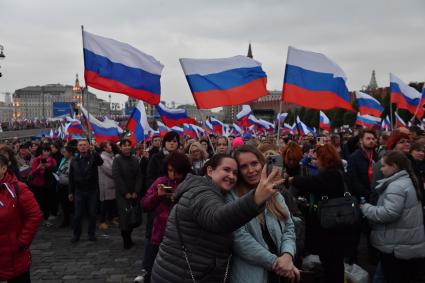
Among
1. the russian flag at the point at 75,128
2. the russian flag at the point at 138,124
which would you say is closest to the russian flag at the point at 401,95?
the russian flag at the point at 138,124

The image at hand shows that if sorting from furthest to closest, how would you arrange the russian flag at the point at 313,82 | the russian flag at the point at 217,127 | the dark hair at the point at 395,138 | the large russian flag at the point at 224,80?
the russian flag at the point at 217,127 < the russian flag at the point at 313,82 < the large russian flag at the point at 224,80 < the dark hair at the point at 395,138

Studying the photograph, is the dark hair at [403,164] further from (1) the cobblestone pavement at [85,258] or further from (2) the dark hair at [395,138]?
(1) the cobblestone pavement at [85,258]

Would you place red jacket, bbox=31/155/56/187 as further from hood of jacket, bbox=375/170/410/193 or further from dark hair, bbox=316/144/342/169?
hood of jacket, bbox=375/170/410/193

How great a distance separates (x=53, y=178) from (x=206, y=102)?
14.1 feet

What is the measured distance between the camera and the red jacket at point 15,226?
11.7 ft

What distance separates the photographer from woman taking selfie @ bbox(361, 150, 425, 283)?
4004 millimetres

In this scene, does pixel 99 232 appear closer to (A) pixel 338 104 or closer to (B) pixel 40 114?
(A) pixel 338 104

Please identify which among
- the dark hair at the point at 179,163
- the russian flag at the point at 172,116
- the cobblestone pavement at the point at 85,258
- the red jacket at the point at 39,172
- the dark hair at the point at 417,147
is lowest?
the cobblestone pavement at the point at 85,258

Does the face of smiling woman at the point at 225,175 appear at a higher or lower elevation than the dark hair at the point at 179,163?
higher

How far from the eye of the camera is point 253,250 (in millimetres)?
2449

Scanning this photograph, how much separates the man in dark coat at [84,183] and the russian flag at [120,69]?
1.29 meters

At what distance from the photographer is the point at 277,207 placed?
9.09ft

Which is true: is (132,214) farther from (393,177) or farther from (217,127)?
(217,127)

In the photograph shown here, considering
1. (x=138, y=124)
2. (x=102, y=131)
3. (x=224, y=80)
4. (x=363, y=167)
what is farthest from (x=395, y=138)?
(x=102, y=131)
